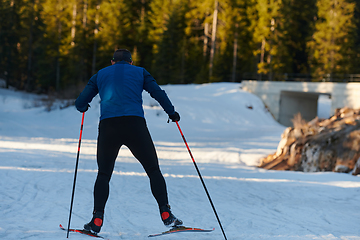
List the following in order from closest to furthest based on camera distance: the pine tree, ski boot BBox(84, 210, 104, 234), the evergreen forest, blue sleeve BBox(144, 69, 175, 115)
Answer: ski boot BBox(84, 210, 104, 234) → blue sleeve BBox(144, 69, 175, 115) → the pine tree → the evergreen forest

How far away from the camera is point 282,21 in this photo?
109 ft

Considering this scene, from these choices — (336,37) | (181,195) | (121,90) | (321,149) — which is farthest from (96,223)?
(336,37)

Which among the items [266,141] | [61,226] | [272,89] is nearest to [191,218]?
[61,226]

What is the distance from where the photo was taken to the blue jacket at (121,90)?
3.54 meters

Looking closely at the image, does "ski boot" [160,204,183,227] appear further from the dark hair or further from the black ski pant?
the dark hair

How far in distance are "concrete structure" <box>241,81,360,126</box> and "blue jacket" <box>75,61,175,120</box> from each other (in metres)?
21.1

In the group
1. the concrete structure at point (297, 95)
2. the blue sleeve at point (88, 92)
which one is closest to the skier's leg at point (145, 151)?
the blue sleeve at point (88, 92)

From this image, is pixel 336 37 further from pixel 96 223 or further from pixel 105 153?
pixel 96 223

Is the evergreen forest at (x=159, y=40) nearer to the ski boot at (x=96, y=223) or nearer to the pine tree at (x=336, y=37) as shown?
the pine tree at (x=336, y=37)

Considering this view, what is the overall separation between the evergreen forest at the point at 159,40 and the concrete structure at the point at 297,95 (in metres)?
6.62

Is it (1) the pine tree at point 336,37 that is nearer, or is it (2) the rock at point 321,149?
(2) the rock at point 321,149

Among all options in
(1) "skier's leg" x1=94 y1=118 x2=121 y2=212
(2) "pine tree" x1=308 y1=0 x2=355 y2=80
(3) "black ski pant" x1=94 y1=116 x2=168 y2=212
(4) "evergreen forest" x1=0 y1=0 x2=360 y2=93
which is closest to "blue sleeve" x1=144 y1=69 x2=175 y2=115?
(3) "black ski pant" x1=94 y1=116 x2=168 y2=212

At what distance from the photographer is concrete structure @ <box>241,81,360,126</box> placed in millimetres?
22500

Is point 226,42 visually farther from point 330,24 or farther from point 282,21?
point 330,24
